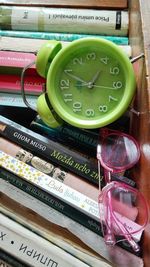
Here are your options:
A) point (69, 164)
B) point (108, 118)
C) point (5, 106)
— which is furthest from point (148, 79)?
point (5, 106)

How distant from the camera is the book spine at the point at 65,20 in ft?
2.30

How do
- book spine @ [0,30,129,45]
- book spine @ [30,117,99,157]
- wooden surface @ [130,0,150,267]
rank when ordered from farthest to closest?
1. book spine @ [0,30,129,45]
2. book spine @ [30,117,99,157]
3. wooden surface @ [130,0,150,267]

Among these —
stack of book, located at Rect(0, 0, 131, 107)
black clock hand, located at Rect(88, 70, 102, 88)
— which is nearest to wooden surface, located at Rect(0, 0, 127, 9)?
stack of book, located at Rect(0, 0, 131, 107)

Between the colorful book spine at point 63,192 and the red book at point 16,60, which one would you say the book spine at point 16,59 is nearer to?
the red book at point 16,60

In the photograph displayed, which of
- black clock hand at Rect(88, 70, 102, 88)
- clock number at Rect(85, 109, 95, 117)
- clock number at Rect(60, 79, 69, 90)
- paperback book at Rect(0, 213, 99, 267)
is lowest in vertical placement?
paperback book at Rect(0, 213, 99, 267)

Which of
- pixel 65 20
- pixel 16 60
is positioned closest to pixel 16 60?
pixel 16 60

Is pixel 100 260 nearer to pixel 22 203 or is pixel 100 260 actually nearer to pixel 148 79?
pixel 22 203

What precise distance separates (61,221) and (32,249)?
2.6 inches

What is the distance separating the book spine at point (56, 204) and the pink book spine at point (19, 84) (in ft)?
0.52

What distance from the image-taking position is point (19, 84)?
0.69m

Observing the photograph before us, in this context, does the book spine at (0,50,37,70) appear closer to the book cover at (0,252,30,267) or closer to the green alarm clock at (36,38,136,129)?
the green alarm clock at (36,38,136,129)

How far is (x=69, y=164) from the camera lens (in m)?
0.58

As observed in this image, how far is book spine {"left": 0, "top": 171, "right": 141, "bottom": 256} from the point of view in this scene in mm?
551

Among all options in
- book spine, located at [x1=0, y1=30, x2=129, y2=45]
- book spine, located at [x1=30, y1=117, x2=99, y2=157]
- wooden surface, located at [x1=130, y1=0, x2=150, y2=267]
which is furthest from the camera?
book spine, located at [x1=0, y1=30, x2=129, y2=45]
